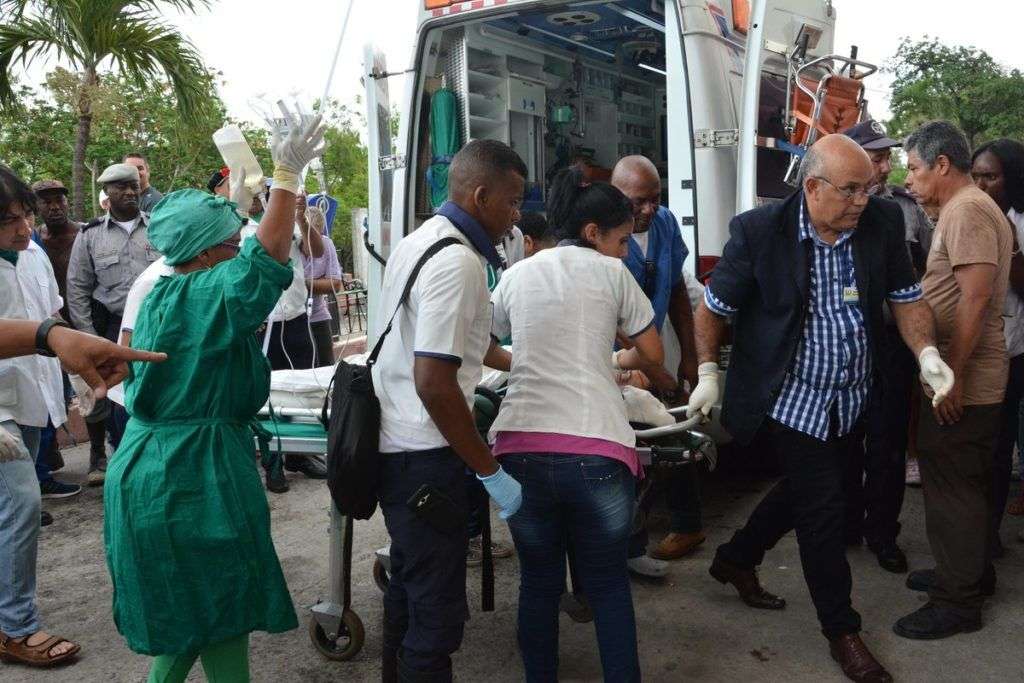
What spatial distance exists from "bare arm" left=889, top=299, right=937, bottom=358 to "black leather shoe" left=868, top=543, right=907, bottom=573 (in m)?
1.22

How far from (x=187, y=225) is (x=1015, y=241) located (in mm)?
3202

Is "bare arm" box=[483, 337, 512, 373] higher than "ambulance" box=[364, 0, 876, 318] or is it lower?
lower

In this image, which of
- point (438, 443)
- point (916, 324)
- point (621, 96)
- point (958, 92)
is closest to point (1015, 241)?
point (916, 324)

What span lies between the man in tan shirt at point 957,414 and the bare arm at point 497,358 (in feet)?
5.02

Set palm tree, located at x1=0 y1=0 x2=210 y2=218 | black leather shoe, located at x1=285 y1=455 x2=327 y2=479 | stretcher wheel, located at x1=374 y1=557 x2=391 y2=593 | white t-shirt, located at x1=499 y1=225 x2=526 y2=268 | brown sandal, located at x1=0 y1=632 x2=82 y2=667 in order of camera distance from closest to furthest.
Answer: brown sandal, located at x1=0 y1=632 x2=82 y2=667, black leather shoe, located at x1=285 y1=455 x2=327 y2=479, stretcher wheel, located at x1=374 y1=557 x2=391 y2=593, white t-shirt, located at x1=499 y1=225 x2=526 y2=268, palm tree, located at x1=0 y1=0 x2=210 y2=218

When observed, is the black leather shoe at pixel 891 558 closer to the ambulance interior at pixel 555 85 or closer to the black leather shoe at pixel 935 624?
the black leather shoe at pixel 935 624

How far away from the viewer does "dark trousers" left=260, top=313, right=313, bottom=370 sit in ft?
18.0

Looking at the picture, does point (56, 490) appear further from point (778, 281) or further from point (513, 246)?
point (778, 281)

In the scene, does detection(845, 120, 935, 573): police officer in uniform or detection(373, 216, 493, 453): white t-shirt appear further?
detection(845, 120, 935, 573): police officer in uniform

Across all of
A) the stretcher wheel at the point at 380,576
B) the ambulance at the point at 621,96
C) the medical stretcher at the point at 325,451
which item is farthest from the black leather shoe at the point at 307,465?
the ambulance at the point at 621,96

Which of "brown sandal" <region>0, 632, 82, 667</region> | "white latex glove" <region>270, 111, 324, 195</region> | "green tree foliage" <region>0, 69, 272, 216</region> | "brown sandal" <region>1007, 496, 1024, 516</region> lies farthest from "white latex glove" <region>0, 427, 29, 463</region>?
"green tree foliage" <region>0, 69, 272, 216</region>

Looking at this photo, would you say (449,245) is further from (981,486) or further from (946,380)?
(981,486)

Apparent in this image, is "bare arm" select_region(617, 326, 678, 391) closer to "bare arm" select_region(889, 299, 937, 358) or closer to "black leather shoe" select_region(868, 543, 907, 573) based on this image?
"bare arm" select_region(889, 299, 937, 358)

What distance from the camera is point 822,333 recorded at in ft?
10.1
